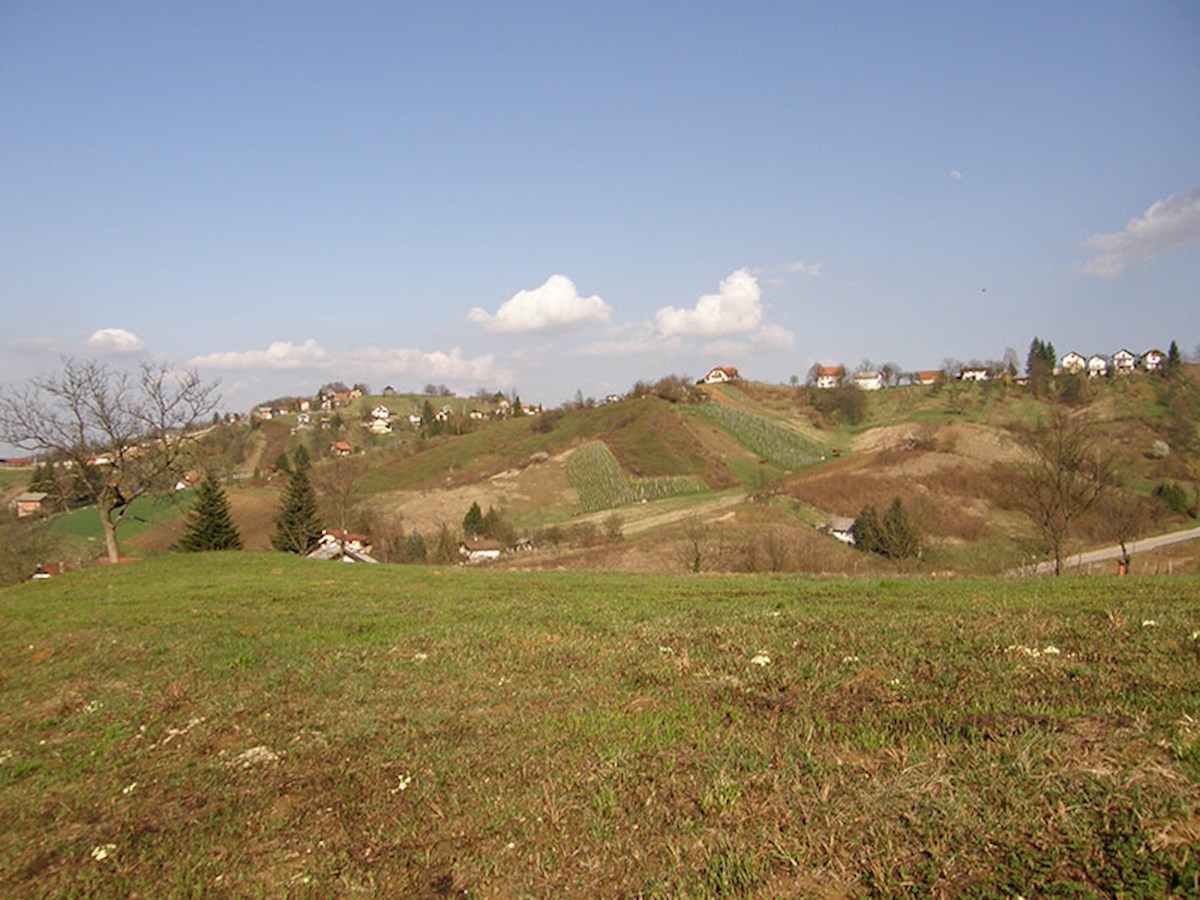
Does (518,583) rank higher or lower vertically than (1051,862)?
lower

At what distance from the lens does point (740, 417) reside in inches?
5221

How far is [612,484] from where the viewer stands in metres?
99.5

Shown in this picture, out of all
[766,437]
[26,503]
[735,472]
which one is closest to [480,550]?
[735,472]

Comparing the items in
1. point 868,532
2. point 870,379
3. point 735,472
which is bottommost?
point 868,532

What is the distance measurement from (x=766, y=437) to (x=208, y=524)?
93.6 metres

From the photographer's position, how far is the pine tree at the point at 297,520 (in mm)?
57281

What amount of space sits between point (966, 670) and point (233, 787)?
7.59 meters

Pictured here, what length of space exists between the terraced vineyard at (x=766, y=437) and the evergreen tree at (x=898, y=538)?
49897 millimetres

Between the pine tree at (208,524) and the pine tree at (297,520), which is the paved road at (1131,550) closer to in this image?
the pine tree at (297,520)

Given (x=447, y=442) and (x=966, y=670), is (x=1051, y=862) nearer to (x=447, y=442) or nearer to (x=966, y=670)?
(x=966, y=670)

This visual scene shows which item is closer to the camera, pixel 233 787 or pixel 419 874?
pixel 419 874

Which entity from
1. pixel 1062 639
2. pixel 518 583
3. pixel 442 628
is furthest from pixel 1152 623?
pixel 518 583

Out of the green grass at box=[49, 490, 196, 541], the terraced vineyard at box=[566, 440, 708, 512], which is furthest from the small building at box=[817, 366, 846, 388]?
the green grass at box=[49, 490, 196, 541]

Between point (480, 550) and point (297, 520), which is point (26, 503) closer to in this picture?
point (297, 520)
